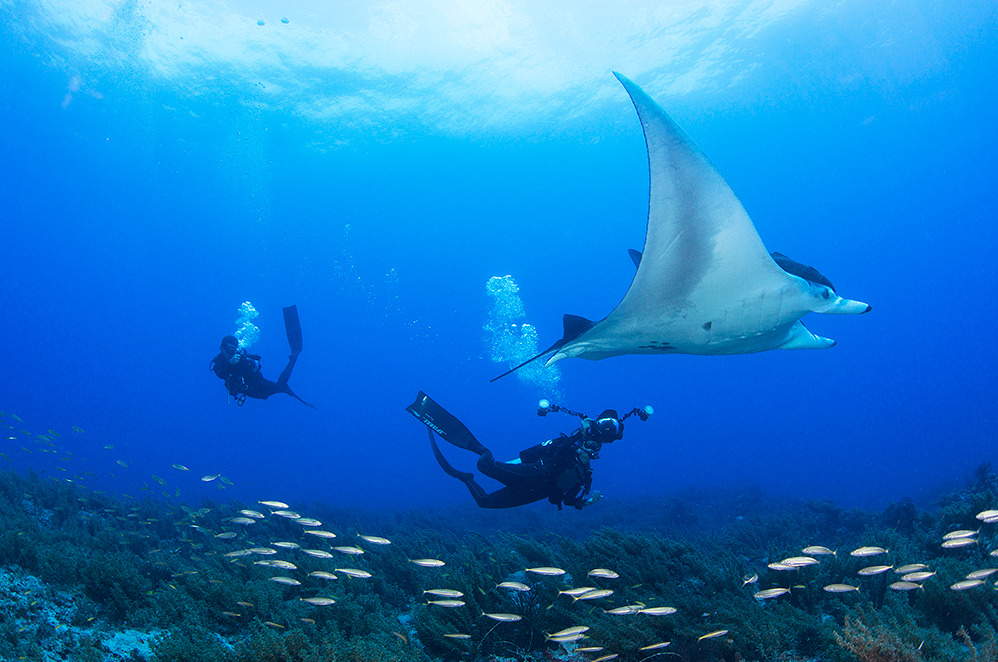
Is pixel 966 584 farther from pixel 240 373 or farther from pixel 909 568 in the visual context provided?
pixel 240 373

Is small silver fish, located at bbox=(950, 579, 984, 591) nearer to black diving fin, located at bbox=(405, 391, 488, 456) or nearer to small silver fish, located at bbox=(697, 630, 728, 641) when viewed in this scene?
small silver fish, located at bbox=(697, 630, 728, 641)

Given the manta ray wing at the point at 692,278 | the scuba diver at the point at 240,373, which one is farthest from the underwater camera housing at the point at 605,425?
the scuba diver at the point at 240,373

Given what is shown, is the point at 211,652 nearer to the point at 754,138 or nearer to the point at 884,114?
the point at 754,138

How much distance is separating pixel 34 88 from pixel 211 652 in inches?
1766

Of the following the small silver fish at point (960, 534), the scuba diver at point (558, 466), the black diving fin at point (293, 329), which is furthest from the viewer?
the black diving fin at point (293, 329)

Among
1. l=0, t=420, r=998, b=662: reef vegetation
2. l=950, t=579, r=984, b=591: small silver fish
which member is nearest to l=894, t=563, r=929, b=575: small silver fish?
l=0, t=420, r=998, b=662: reef vegetation

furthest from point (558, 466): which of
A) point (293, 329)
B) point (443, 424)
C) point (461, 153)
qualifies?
point (461, 153)

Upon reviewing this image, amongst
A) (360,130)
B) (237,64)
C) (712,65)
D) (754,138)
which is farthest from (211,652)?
(754,138)

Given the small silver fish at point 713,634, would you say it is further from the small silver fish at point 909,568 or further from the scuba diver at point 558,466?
the scuba diver at point 558,466

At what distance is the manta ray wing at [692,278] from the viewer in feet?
9.58

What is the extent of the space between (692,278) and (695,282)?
0.06 meters

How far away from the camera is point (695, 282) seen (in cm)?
350

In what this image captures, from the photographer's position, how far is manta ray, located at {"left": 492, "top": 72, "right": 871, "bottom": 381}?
2.93 m

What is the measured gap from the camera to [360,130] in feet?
109
